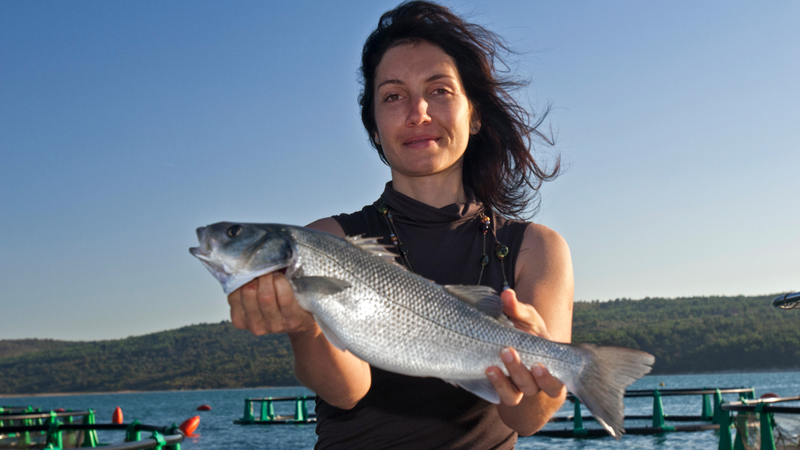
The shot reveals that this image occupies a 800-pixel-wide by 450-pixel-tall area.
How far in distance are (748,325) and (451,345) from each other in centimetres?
14588

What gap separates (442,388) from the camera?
3090mm

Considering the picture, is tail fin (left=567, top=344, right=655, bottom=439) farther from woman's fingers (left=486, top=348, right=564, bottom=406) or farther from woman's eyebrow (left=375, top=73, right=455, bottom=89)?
woman's eyebrow (left=375, top=73, right=455, bottom=89)

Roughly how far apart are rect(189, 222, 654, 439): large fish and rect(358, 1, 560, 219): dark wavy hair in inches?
56.8

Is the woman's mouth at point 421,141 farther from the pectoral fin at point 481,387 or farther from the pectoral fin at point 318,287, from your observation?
the pectoral fin at point 481,387

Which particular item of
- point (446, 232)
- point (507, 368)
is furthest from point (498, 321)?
point (446, 232)

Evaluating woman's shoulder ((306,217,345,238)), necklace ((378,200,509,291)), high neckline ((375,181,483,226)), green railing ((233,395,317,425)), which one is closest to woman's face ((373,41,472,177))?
high neckline ((375,181,483,226))

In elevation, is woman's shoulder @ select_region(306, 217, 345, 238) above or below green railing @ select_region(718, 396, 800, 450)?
above

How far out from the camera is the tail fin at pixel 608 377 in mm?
2619

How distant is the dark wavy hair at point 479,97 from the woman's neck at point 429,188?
39 centimetres

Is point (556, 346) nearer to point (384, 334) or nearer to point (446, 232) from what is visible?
point (384, 334)

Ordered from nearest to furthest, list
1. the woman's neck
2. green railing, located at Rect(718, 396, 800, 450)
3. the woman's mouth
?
the woman's mouth → the woman's neck → green railing, located at Rect(718, 396, 800, 450)

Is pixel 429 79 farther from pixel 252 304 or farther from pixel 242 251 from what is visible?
pixel 252 304

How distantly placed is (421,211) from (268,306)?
117cm

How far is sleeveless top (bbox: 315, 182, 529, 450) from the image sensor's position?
2.91 metres
